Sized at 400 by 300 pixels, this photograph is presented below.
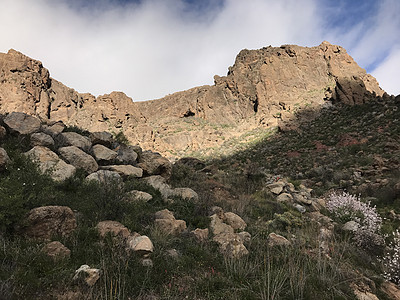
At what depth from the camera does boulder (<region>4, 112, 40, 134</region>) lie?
255 inches

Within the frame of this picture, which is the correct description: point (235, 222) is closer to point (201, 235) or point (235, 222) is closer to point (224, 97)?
point (201, 235)

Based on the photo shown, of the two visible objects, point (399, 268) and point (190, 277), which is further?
point (399, 268)

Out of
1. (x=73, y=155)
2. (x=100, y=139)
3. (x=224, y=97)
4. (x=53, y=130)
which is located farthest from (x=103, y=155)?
(x=224, y=97)

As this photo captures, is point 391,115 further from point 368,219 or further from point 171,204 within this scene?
point 171,204

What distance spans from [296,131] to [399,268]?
29.2 meters

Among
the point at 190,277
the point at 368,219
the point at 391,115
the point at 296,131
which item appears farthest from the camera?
the point at 296,131

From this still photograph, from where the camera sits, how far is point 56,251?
275 centimetres

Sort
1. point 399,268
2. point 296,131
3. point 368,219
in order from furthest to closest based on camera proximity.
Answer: point 296,131
point 368,219
point 399,268

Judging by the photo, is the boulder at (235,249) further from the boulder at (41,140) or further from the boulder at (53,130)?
the boulder at (53,130)

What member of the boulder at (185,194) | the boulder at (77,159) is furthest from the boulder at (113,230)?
the boulder at (77,159)

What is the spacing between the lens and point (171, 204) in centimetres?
566

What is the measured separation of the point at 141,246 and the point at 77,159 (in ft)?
14.2

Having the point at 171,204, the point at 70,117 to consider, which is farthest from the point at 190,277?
the point at 70,117

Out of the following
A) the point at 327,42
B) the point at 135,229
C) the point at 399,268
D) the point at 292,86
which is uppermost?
the point at 327,42
